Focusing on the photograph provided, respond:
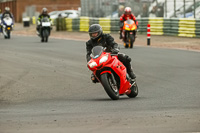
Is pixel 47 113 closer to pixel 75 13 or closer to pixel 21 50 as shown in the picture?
pixel 21 50

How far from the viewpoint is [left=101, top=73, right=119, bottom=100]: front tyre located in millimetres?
10195

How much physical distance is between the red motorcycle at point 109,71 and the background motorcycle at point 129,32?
13493mm

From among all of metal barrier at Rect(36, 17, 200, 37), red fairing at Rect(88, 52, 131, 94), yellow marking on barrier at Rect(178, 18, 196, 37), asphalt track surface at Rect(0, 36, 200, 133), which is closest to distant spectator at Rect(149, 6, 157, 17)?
metal barrier at Rect(36, 17, 200, 37)

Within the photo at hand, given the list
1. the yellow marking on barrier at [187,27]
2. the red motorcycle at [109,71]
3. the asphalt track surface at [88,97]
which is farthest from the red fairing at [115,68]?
the yellow marking on barrier at [187,27]

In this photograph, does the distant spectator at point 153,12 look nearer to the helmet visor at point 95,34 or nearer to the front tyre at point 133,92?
the front tyre at point 133,92

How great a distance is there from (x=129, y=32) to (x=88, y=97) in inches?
512

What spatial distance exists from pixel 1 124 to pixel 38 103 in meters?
Result: 2.95

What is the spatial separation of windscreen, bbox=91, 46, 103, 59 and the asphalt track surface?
2.68 feet

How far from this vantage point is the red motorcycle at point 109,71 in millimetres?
10273

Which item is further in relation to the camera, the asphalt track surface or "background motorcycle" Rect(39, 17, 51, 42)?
"background motorcycle" Rect(39, 17, 51, 42)

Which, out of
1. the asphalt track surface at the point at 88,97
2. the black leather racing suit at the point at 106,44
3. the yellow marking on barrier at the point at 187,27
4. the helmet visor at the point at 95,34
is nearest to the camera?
the asphalt track surface at the point at 88,97

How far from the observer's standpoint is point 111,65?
10383 mm

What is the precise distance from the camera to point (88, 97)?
450 inches

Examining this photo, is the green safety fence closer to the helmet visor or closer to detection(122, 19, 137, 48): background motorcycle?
detection(122, 19, 137, 48): background motorcycle
